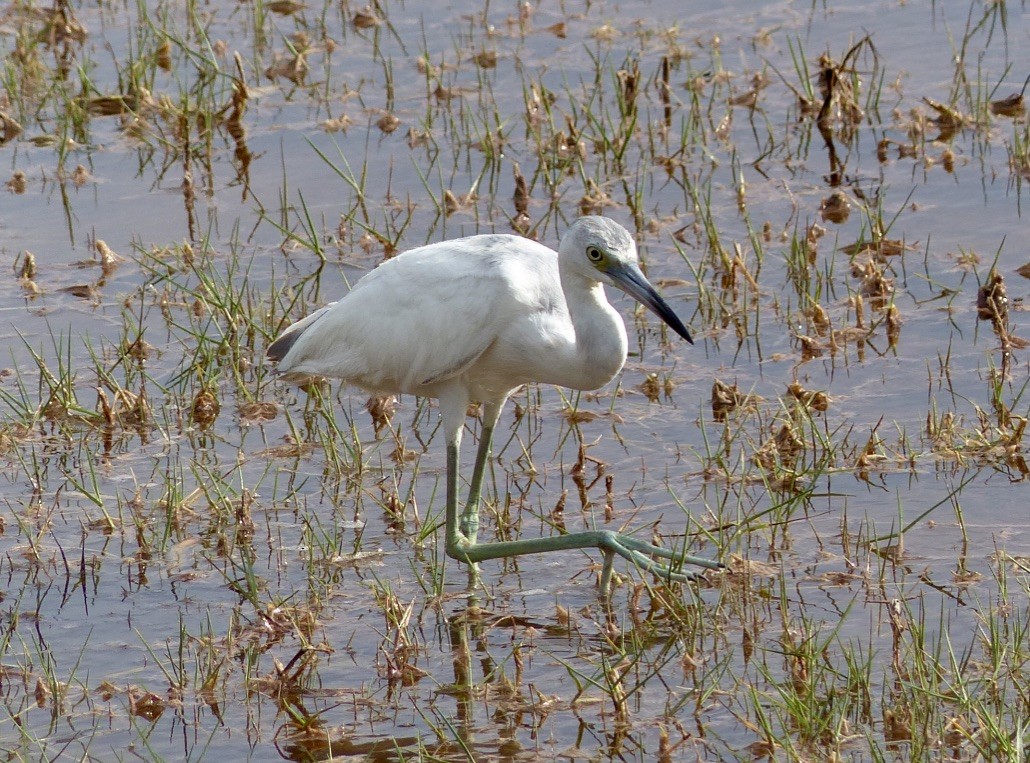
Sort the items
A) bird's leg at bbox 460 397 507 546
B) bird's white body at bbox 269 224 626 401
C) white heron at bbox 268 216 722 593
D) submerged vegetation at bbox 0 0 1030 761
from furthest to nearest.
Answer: bird's leg at bbox 460 397 507 546 < bird's white body at bbox 269 224 626 401 < white heron at bbox 268 216 722 593 < submerged vegetation at bbox 0 0 1030 761

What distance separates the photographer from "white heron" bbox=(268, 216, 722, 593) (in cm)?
534

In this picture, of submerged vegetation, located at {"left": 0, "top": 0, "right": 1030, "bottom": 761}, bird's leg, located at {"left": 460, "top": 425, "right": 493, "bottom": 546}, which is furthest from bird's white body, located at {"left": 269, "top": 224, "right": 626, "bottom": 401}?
submerged vegetation, located at {"left": 0, "top": 0, "right": 1030, "bottom": 761}

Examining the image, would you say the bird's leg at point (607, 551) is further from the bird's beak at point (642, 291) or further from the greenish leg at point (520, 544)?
the bird's beak at point (642, 291)

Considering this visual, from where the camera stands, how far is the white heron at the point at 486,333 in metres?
5.34

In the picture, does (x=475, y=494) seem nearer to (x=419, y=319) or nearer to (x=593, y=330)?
(x=419, y=319)

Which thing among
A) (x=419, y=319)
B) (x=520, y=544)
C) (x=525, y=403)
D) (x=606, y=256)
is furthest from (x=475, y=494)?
(x=606, y=256)

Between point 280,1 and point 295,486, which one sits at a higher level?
point 280,1

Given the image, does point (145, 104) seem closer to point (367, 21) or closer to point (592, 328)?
point (367, 21)

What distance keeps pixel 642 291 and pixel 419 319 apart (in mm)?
886

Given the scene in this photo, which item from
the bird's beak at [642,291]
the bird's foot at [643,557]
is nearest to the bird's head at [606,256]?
the bird's beak at [642,291]

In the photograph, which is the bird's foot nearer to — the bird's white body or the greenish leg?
the greenish leg

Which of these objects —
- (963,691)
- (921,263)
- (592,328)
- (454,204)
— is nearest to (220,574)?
(592,328)

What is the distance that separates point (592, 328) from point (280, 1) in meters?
6.30

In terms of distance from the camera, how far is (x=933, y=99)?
9.30m
